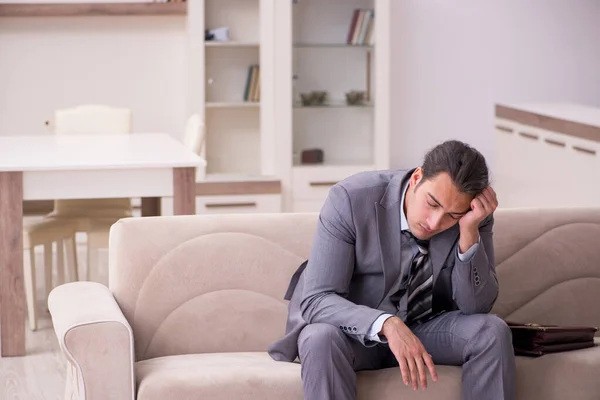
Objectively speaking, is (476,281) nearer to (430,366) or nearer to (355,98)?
(430,366)

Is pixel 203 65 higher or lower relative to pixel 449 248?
higher

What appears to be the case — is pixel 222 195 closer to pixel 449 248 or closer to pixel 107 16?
pixel 107 16

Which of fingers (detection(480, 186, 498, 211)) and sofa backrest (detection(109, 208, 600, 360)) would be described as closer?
fingers (detection(480, 186, 498, 211))

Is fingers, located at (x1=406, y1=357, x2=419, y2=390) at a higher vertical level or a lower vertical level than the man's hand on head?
lower

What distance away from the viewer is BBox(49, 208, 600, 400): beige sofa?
265 cm

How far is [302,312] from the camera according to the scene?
2.76 meters

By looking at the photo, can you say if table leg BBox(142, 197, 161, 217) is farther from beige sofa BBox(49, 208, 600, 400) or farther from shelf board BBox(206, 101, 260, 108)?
beige sofa BBox(49, 208, 600, 400)

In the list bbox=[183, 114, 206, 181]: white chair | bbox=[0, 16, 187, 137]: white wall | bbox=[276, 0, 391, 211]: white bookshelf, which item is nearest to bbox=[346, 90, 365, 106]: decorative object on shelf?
bbox=[276, 0, 391, 211]: white bookshelf

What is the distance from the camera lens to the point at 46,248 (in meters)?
4.90

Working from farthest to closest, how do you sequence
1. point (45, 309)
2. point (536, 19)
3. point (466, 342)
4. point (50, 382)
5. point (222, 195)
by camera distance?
point (536, 19)
point (222, 195)
point (45, 309)
point (50, 382)
point (466, 342)

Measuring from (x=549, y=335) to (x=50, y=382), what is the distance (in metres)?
1.94

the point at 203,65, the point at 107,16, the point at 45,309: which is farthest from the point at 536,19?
the point at 45,309

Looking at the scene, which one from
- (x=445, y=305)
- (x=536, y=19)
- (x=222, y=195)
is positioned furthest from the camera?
(x=536, y=19)

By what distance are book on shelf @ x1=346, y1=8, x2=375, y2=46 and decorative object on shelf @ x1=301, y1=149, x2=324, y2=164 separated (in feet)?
2.45
